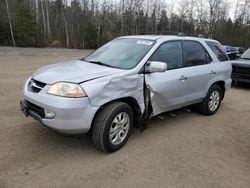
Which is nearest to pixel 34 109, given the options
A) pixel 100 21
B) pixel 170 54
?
pixel 170 54

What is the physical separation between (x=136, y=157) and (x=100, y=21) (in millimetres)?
33185

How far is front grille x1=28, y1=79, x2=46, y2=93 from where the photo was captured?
138 inches

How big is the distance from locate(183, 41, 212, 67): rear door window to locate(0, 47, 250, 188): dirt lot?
1.24m

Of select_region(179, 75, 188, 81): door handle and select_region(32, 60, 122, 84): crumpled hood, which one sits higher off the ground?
select_region(32, 60, 122, 84): crumpled hood

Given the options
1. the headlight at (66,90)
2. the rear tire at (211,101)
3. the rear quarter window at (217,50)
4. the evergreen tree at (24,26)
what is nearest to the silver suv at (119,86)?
the headlight at (66,90)

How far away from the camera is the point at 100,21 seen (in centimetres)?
3478

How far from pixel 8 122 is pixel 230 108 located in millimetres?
5145

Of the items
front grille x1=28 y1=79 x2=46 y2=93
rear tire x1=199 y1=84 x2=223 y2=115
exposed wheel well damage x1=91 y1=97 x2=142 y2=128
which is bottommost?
rear tire x1=199 y1=84 x2=223 y2=115

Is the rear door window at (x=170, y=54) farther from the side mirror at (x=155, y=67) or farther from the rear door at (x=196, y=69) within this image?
the side mirror at (x=155, y=67)

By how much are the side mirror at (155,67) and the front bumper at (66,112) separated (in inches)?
43.5

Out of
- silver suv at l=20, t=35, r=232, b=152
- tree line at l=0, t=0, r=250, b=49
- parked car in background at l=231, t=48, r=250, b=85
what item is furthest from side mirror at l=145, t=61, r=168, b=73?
tree line at l=0, t=0, r=250, b=49

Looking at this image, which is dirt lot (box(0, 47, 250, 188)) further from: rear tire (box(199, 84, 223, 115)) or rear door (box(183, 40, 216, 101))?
rear door (box(183, 40, 216, 101))

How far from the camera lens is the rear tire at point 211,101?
215 inches

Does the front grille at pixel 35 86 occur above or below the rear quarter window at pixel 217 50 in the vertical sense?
below
